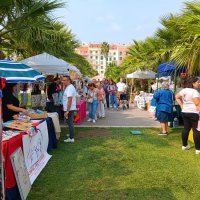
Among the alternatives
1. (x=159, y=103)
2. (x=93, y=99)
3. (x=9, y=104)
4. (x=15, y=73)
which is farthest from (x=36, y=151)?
(x=93, y=99)

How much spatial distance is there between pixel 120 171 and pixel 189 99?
98.5 inches

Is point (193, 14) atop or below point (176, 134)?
atop

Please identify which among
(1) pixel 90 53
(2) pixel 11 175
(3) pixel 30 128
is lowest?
(2) pixel 11 175

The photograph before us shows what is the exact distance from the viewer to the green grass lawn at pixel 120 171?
463 centimetres

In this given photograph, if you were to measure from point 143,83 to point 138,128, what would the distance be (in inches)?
752

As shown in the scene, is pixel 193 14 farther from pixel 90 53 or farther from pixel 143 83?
pixel 90 53

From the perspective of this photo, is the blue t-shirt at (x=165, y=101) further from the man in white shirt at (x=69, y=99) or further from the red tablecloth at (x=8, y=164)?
the red tablecloth at (x=8, y=164)

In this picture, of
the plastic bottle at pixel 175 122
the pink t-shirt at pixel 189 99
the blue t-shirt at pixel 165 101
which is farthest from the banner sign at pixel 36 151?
the plastic bottle at pixel 175 122

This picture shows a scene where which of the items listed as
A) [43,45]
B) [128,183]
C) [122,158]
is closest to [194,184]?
[128,183]

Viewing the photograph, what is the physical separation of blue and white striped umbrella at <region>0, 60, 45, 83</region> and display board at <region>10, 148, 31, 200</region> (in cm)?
222

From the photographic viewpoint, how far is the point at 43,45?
33.3ft

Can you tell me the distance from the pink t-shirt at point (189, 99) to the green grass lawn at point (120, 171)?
989 millimetres

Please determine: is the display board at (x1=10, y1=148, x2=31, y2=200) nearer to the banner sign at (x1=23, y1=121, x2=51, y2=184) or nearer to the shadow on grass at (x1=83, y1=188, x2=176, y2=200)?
the banner sign at (x1=23, y1=121, x2=51, y2=184)

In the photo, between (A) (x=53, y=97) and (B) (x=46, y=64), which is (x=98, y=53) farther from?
(B) (x=46, y=64)
